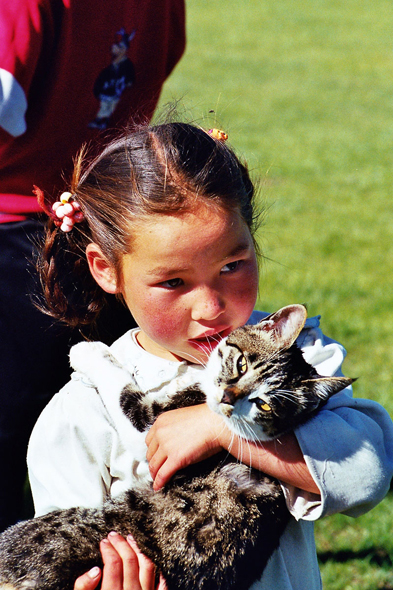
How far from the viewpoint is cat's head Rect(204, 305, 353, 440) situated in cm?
177

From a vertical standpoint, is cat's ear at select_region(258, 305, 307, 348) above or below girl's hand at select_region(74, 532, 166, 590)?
above

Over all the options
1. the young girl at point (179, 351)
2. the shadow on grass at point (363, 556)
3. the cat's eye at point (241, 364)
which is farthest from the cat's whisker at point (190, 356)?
the shadow on grass at point (363, 556)

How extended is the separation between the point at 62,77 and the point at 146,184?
55cm

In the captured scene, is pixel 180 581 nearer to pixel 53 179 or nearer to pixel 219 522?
pixel 219 522

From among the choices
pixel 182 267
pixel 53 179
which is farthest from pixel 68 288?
pixel 182 267

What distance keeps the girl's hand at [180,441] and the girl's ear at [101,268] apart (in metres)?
0.43

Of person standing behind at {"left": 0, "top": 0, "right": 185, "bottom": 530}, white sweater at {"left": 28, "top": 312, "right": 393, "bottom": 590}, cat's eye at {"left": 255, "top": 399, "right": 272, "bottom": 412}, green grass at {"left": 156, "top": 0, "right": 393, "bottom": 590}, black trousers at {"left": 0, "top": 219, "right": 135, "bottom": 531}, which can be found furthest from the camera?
green grass at {"left": 156, "top": 0, "right": 393, "bottom": 590}

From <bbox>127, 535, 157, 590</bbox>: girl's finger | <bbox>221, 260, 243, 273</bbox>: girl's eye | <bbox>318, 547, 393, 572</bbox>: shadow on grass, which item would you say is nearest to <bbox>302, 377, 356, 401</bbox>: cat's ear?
<bbox>221, 260, 243, 273</bbox>: girl's eye

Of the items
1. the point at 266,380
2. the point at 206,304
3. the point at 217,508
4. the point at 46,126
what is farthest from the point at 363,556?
the point at 46,126

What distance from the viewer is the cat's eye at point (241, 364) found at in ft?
6.14

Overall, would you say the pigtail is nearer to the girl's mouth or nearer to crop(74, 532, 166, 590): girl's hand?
the girl's mouth

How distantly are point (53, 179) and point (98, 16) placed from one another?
21.7 inches

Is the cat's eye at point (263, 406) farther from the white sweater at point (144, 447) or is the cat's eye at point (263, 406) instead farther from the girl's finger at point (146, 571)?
the girl's finger at point (146, 571)

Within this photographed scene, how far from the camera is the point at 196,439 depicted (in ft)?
5.75
